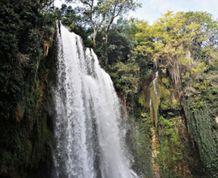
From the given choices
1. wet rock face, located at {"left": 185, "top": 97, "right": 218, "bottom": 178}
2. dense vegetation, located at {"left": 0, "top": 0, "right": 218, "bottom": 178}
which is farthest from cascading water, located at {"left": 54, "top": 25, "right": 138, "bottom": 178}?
wet rock face, located at {"left": 185, "top": 97, "right": 218, "bottom": 178}

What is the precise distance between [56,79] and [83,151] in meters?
2.98

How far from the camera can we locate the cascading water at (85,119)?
1109 cm

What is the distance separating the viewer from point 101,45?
1736 centimetres

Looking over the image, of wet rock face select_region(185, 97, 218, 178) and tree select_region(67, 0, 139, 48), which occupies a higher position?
tree select_region(67, 0, 139, 48)

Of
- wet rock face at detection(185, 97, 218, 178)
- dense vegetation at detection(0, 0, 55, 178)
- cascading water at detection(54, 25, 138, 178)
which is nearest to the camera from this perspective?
dense vegetation at detection(0, 0, 55, 178)

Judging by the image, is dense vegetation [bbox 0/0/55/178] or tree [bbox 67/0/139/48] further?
tree [bbox 67/0/139/48]

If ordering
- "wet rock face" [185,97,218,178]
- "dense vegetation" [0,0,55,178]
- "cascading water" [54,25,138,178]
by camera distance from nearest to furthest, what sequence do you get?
1. "dense vegetation" [0,0,55,178]
2. "cascading water" [54,25,138,178]
3. "wet rock face" [185,97,218,178]

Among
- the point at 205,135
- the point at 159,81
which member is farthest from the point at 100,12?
the point at 205,135

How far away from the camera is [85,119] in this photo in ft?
41.1

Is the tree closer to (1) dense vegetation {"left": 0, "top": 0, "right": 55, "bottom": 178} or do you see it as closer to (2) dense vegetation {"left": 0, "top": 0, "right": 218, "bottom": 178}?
(2) dense vegetation {"left": 0, "top": 0, "right": 218, "bottom": 178}

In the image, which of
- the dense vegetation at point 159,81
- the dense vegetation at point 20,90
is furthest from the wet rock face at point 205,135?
the dense vegetation at point 20,90

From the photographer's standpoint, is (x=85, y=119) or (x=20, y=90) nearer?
(x=20, y=90)

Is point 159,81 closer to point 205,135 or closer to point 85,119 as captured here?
point 205,135

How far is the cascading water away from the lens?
36.4ft
